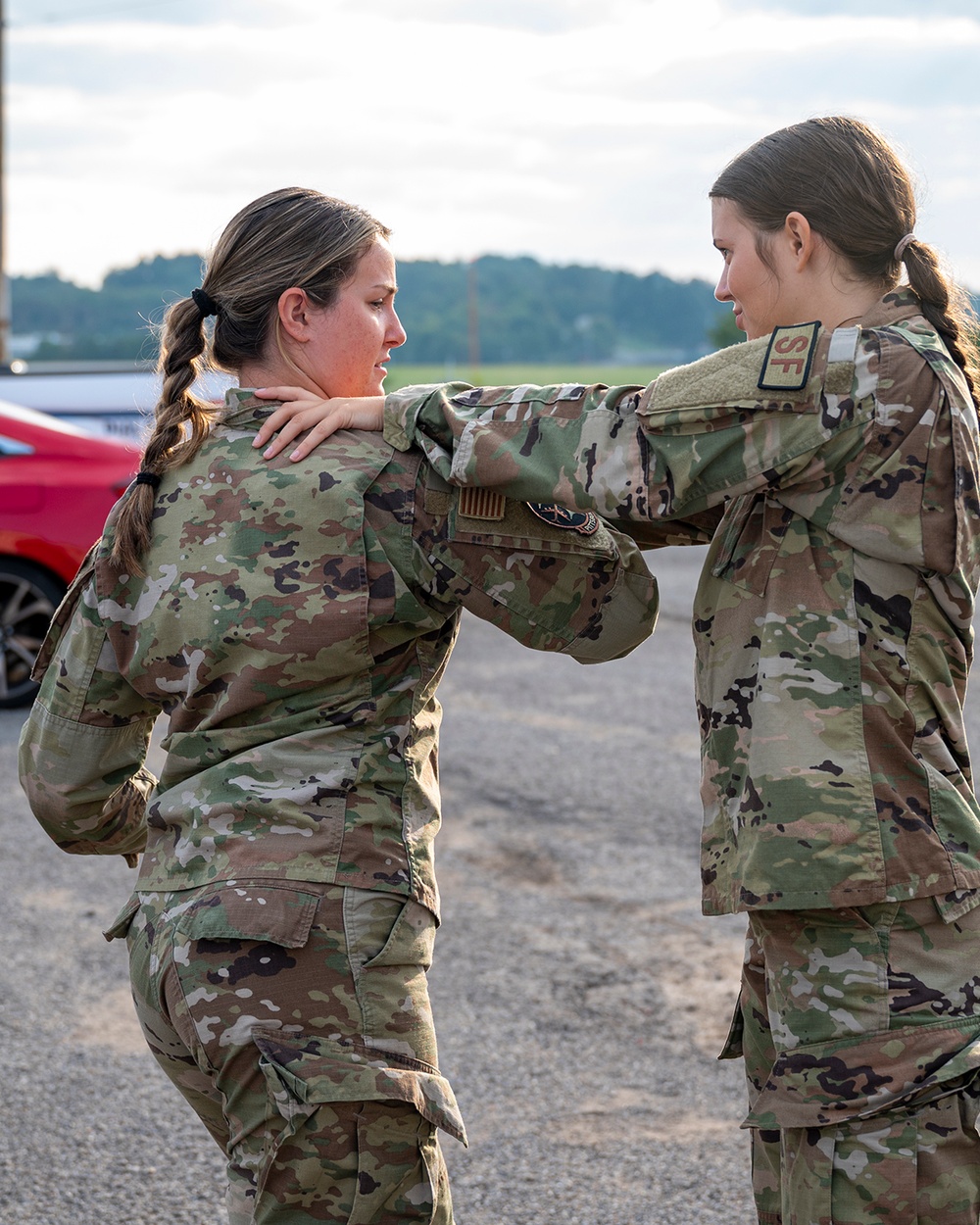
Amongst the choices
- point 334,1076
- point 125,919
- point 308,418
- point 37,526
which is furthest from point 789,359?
point 37,526

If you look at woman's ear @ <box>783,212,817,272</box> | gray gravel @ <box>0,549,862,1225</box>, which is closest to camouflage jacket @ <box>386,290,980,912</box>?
woman's ear @ <box>783,212,817,272</box>

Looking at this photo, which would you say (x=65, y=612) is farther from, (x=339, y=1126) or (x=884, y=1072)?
(x=884, y=1072)

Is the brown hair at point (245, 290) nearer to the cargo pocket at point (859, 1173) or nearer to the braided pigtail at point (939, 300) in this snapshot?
the braided pigtail at point (939, 300)

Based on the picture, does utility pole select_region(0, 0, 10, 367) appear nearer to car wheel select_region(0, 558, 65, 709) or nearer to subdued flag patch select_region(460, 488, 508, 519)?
car wheel select_region(0, 558, 65, 709)

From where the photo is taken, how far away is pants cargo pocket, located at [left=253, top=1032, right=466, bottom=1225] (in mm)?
1886

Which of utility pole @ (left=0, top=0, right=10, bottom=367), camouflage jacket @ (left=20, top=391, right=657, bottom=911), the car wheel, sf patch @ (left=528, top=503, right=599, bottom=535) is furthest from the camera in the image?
utility pole @ (left=0, top=0, right=10, bottom=367)

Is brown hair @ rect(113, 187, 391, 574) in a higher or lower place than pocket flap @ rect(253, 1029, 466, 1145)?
higher

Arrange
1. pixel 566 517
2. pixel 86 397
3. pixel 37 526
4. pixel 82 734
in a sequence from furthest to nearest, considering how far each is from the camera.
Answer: pixel 86 397 → pixel 37 526 → pixel 82 734 → pixel 566 517

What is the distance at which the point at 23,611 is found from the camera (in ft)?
26.4

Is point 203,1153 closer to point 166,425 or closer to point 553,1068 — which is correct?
point 553,1068

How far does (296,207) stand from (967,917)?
1.42 metres

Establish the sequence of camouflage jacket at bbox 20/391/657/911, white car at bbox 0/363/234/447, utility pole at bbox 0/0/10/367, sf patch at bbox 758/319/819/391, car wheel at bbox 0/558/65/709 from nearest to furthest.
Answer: sf patch at bbox 758/319/819/391 → camouflage jacket at bbox 20/391/657/911 → car wheel at bbox 0/558/65/709 → white car at bbox 0/363/234/447 → utility pole at bbox 0/0/10/367

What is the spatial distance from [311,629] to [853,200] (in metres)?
0.99

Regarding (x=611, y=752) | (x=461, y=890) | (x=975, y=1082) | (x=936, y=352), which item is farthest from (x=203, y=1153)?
(x=611, y=752)
